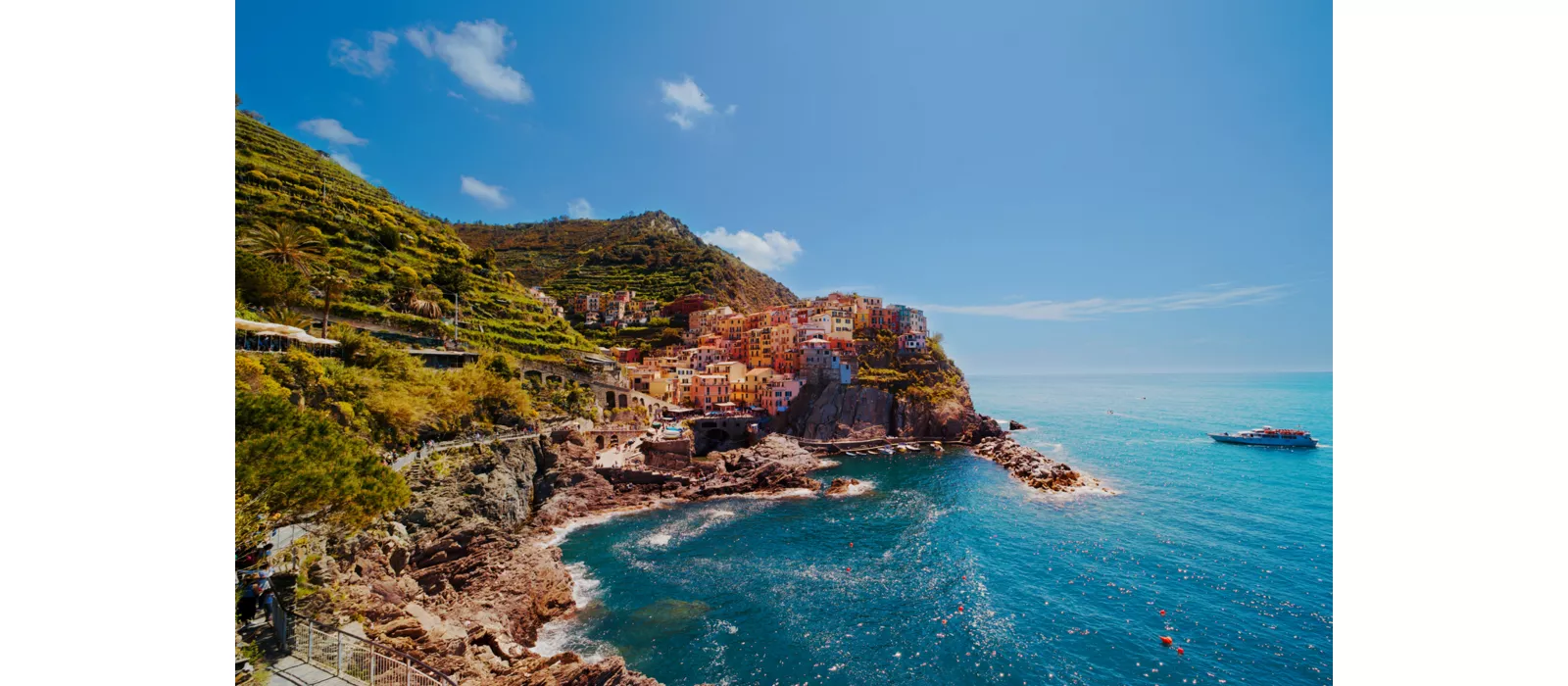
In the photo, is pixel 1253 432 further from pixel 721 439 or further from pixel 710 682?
pixel 710 682

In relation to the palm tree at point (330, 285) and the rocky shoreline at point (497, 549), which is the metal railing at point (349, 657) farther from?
the palm tree at point (330, 285)

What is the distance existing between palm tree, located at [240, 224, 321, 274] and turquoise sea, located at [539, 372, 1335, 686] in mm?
9445

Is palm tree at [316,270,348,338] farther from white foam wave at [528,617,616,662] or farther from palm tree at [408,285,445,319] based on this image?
white foam wave at [528,617,616,662]

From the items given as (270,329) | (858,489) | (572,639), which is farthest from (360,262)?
(858,489)

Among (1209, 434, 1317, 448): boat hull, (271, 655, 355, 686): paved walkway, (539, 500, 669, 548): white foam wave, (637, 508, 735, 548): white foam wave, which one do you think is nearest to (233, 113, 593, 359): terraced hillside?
(539, 500, 669, 548): white foam wave

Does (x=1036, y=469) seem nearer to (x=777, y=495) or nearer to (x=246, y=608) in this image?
(x=777, y=495)

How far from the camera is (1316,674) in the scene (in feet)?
25.6

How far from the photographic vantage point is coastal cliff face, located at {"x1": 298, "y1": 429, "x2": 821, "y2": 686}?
5.87 metres

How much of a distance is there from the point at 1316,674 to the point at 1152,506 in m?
9.38

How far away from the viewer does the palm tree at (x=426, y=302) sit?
16.5 metres

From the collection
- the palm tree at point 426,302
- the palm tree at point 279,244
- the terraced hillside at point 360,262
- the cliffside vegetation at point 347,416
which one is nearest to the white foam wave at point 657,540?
the cliffside vegetation at point 347,416

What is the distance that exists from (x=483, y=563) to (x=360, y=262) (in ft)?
41.1

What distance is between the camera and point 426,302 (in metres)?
16.9

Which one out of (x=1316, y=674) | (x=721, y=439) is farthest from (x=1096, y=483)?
(x=721, y=439)
